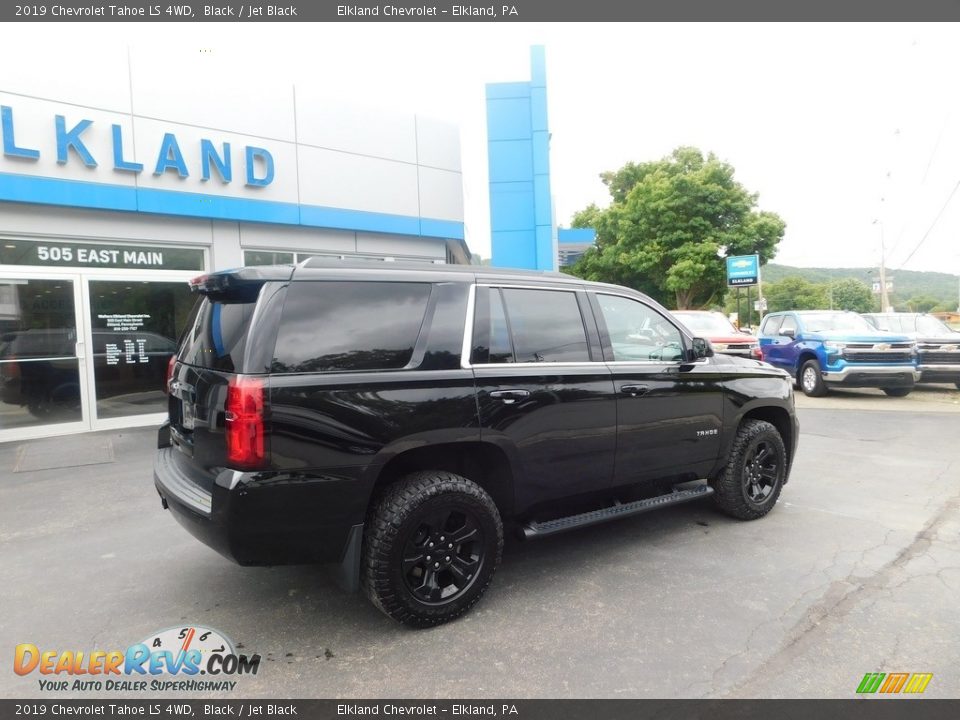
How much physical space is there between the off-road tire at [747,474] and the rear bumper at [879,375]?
835 cm

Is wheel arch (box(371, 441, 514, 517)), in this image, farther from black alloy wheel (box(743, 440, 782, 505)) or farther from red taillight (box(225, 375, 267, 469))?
black alloy wheel (box(743, 440, 782, 505))

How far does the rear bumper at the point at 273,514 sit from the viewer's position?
2.74 metres

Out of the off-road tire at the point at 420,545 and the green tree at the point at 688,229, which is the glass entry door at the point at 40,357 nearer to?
the off-road tire at the point at 420,545

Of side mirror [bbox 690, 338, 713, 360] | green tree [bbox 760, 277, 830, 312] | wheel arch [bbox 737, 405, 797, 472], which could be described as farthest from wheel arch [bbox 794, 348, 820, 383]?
green tree [bbox 760, 277, 830, 312]

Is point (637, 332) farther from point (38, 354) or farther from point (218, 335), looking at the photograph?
point (38, 354)

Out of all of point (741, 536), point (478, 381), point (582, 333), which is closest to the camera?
point (478, 381)

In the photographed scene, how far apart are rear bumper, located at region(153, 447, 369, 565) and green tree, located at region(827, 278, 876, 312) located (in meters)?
122

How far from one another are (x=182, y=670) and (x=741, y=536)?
3711 millimetres

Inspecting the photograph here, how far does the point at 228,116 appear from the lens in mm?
9906

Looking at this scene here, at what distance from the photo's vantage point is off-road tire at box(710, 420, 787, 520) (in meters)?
4.65

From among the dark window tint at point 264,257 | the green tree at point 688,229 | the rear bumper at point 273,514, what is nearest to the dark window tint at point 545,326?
the rear bumper at point 273,514

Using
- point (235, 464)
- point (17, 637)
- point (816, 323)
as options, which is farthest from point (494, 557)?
point (816, 323)

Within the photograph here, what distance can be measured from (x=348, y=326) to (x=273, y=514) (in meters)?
0.97
